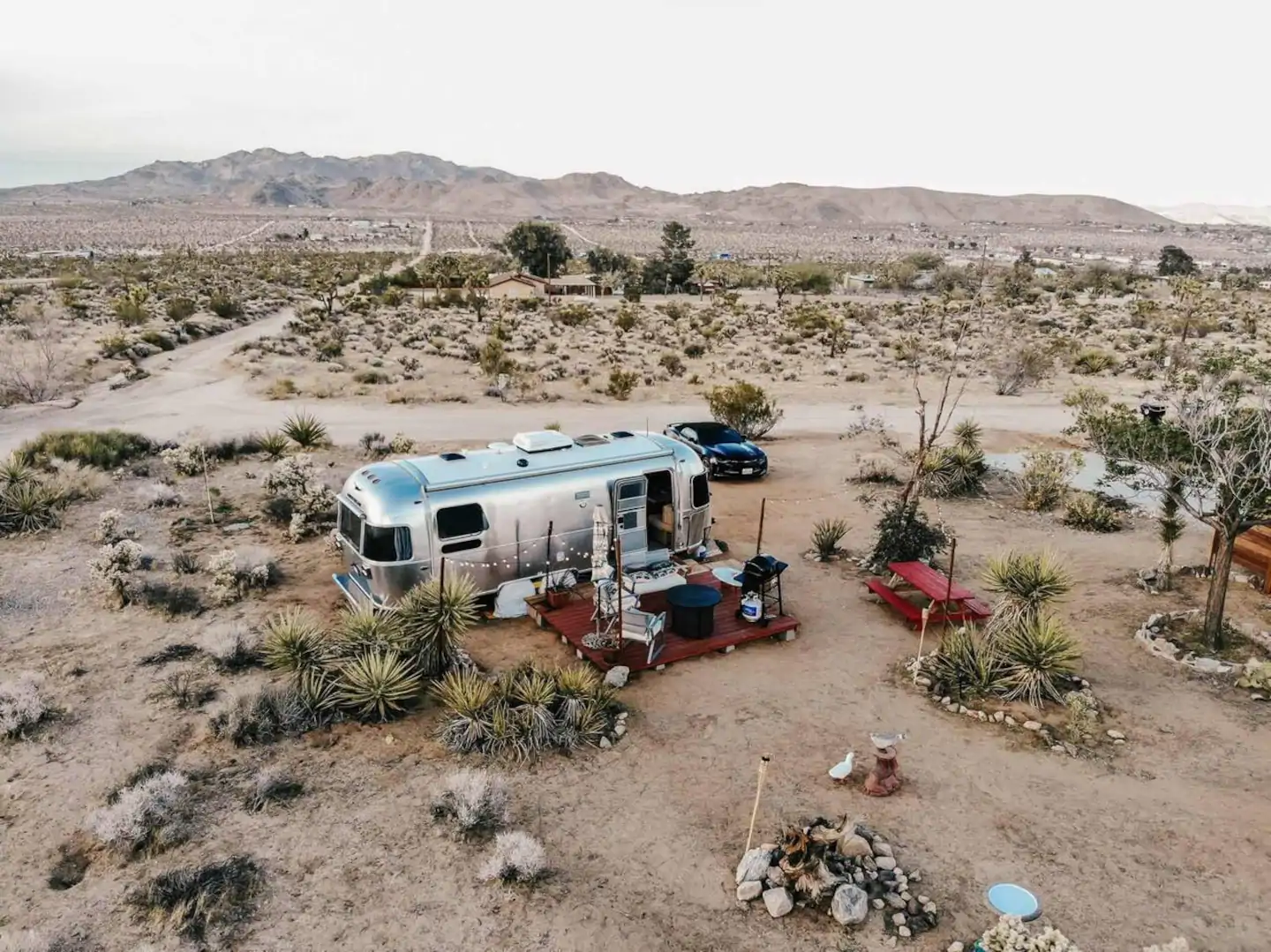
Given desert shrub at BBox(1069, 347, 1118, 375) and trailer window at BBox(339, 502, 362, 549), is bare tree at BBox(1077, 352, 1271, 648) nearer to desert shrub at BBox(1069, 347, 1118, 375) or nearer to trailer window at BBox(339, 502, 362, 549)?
trailer window at BBox(339, 502, 362, 549)

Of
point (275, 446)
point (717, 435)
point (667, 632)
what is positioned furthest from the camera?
point (717, 435)

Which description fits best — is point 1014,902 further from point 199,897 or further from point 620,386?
point 620,386

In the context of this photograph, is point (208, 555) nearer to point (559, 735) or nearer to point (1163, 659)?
point (559, 735)

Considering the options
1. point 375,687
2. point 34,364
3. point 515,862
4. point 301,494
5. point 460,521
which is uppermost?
point 460,521

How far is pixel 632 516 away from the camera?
14.1m

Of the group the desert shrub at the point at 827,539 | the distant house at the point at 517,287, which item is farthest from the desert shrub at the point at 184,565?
the distant house at the point at 517,287

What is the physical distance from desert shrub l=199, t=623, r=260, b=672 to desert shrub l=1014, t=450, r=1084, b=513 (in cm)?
1587

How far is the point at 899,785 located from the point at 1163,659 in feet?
18.1

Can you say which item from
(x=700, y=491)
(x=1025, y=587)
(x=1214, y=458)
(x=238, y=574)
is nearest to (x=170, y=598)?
(x=238, y=574)

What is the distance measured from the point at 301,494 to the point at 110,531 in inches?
135

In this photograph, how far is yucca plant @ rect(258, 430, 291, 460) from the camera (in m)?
21.2

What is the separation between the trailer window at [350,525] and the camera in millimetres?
12531

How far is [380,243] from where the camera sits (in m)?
128

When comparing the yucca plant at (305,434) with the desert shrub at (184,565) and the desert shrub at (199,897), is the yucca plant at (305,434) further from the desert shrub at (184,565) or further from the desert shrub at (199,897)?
the desert shrub at (199,897)
